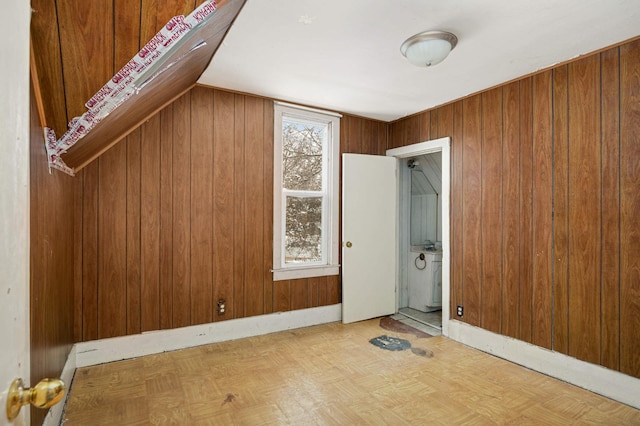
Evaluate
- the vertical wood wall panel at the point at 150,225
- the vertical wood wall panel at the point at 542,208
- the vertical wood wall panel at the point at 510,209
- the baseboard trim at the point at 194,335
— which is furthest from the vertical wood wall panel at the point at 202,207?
the vertical wood wall panel at the point at 542,208

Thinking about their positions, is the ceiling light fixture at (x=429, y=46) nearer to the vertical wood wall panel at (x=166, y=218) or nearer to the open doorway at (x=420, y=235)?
the open doorway at (x=420, y=235)

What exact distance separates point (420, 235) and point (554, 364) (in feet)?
8.16

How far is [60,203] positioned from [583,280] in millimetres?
3778

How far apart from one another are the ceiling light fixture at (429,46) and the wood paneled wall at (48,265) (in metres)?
2.13

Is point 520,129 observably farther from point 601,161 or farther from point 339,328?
point 339,328

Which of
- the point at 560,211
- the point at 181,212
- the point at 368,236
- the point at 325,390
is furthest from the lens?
the point at 368,236

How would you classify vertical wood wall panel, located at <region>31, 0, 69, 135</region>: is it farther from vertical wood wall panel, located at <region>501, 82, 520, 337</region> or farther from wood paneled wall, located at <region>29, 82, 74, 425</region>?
vertical wood wall panel, located at <region>501, 82, 520, 337</region>

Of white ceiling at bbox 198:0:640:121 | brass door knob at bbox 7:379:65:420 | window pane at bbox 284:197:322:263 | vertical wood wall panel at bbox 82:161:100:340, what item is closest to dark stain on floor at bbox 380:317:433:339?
window pane at bbox 284:197:322:263

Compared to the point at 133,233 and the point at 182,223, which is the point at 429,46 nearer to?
the point at 182,223

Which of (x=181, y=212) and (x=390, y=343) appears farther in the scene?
(x=390, y=343)

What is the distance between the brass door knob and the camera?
57 centimetres

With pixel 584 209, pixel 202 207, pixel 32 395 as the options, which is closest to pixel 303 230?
pixel 202 207

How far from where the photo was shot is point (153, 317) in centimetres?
298

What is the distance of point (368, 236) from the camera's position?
4.01 m
